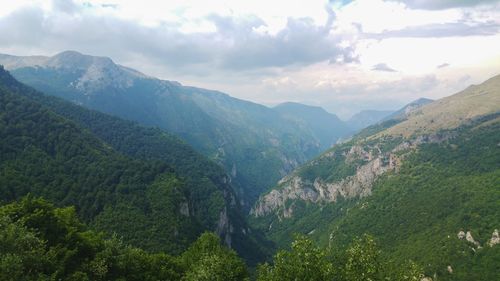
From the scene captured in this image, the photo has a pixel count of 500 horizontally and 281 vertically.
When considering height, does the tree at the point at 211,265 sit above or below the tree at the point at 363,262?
below

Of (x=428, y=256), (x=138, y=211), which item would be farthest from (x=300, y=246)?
(x=428, y=256)

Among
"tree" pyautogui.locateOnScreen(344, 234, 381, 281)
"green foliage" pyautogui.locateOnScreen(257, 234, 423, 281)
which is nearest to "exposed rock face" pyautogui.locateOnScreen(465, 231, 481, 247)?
"green foliage" pyautogui.locateOnScreen(257, 234, 423, 281)

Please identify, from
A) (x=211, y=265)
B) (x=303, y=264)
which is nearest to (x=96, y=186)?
(x=211, y=265)

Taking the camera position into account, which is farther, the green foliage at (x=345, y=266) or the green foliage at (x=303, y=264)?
the green foliage at (x=303, y=264)

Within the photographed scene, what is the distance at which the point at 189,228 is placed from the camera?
172 metres

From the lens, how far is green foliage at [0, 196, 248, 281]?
5469 cm

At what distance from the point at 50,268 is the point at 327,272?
39948 mm

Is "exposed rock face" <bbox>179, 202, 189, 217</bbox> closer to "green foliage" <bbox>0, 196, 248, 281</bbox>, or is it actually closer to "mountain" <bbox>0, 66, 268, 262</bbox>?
"mountain" <bbox>0, 66, 268, 262</bbox>

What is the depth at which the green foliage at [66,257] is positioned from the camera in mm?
54688

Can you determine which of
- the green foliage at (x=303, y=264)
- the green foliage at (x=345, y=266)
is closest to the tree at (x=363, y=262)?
the green foliage at (x=345, y=266)

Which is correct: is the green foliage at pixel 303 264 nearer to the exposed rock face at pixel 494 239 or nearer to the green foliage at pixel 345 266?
the green foliage at pixel 345 266

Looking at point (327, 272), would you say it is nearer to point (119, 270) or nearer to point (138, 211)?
point (119, 270)

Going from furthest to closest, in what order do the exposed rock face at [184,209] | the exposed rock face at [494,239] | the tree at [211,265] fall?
1. the exposed rock face at [494,239]
2. the exposed rock face at [184,209]
3. the tree at [211,265]

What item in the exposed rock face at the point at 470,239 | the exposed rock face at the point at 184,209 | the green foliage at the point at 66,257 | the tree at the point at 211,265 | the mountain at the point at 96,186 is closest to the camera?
the green foliage at the point at 66,257
